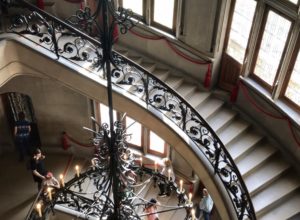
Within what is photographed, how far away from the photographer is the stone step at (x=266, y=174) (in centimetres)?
818

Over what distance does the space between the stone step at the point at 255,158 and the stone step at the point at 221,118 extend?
0.80m

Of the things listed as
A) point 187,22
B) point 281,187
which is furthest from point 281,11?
point 281,187

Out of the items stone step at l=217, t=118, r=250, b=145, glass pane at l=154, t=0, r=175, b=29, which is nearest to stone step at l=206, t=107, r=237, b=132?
stone step at l=217, t=118, r=250, b=145

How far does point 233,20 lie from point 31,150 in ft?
21.2

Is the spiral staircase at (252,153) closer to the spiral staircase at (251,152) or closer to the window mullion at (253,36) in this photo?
the spiral staircase at (251,152)

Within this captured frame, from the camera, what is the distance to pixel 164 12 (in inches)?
366

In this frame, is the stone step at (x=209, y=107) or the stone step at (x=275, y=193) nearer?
the stone step at (x=275, y=193)

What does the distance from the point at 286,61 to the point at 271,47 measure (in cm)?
50

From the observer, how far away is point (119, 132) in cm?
420

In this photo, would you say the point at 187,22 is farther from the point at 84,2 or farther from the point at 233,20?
the point at 84,2

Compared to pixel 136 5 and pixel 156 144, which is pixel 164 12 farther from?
pixel 156 144

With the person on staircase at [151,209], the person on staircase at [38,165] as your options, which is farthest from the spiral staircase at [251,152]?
the person on staircase at [38,165]

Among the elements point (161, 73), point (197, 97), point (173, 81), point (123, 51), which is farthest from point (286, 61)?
point (123, 51)

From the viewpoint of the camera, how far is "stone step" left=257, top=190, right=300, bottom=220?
25.5 feet
